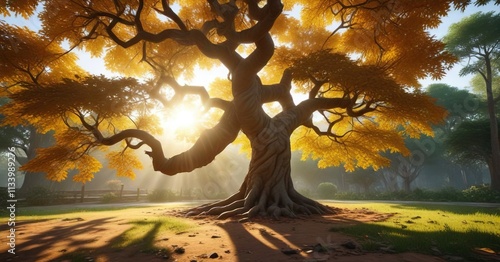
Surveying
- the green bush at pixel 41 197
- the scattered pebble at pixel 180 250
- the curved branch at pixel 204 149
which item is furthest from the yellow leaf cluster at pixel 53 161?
the green bush at pixel 41 197

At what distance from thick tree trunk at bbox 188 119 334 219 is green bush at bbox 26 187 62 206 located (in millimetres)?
18322

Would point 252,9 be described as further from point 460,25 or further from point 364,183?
point 364,183

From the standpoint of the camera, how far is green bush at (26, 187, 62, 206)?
2031cm

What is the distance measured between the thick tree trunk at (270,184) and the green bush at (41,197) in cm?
1832

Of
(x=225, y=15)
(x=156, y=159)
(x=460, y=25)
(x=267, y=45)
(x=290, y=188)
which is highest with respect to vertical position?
(x=460, y=25)

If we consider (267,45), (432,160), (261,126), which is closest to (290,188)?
(261,126)

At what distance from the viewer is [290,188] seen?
33.3 feet

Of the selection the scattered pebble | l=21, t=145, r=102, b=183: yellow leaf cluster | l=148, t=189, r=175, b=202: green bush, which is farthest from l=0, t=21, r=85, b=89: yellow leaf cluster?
l=148, t=189, r=175, b=202: green bush

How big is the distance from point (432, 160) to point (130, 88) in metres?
47.7

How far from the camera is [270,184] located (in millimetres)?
9609

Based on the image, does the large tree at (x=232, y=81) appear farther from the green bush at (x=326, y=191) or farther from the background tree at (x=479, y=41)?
the green bush at (x=326, y=191)

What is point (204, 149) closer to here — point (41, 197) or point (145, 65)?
point (145, 65)

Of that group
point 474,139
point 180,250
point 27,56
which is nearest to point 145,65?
point 27,56

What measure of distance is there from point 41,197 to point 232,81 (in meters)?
21.4
